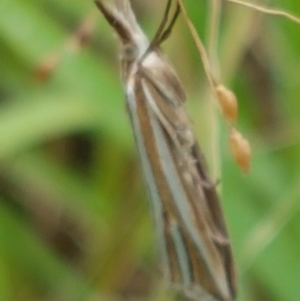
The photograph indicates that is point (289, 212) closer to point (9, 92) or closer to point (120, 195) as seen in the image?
point (120, 195)

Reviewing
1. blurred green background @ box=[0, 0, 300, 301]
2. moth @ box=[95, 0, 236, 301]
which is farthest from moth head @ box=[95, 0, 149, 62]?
blurred green background @ box=[0, 0, 300, 301]

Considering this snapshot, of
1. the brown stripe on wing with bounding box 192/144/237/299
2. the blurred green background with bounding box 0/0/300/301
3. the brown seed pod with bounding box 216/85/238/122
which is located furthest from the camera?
the blurred green background with bounding box 0/0/300/301

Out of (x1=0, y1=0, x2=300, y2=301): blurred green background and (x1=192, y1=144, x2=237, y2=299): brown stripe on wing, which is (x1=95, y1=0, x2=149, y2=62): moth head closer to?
(x1=192, y1=144, x2=237, y2=299): brown stripe on wing

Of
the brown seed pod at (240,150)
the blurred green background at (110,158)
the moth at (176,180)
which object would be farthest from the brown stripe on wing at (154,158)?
the blurred green background at (110,158)

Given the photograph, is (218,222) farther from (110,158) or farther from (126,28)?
(110,158)

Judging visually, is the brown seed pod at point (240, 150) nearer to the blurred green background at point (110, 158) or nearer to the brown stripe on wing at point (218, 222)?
the brown stripe on wing at point (218, 222)

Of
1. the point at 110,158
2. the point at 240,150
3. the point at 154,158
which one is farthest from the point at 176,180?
the point at 110,158
